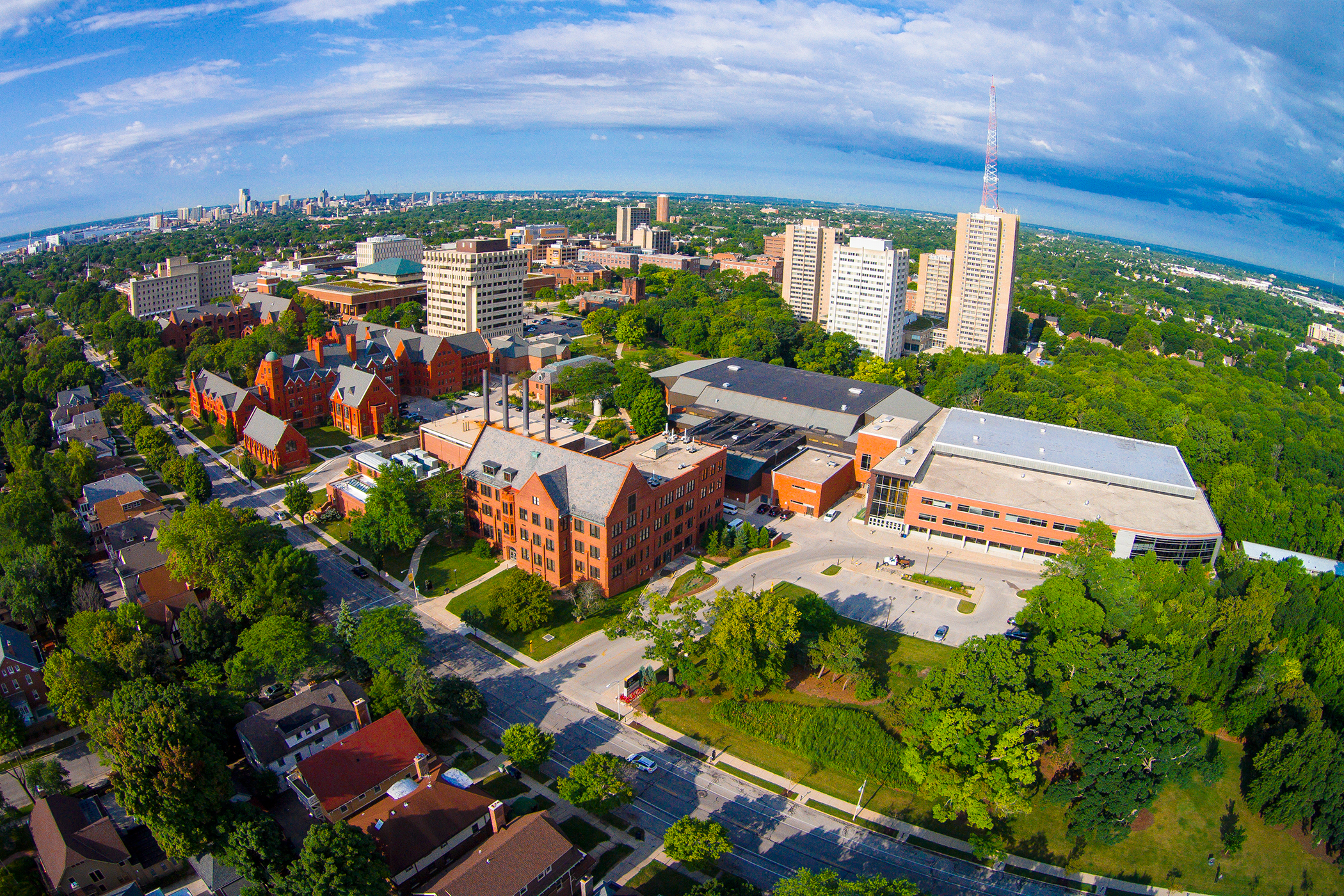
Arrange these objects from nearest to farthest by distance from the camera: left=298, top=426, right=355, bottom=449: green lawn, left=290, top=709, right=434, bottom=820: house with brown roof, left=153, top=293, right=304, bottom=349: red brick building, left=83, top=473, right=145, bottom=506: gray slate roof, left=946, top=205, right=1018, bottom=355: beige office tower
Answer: left=290, top=709, right=434, bottom=820: house with brown roof < left=83, top=473, right=145, bottom=506: gray slate roof < left=298, top=426, right=355, bottom=449: green lawn < left=153, top=293, right=304, bottom=349: red brick building < left=946, top=205, right=1018, bottom=355: beige office tower

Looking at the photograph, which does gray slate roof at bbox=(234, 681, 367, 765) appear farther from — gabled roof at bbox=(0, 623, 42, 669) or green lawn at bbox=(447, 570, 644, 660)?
gabled roof at bbox=(0, 623, 42, 669)

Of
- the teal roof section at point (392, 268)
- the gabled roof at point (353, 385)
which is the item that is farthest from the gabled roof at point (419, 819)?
the teal roof section at point (392, 268)

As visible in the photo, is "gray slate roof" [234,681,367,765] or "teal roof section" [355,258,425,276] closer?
"gray slate roof" [234,681,367,765]

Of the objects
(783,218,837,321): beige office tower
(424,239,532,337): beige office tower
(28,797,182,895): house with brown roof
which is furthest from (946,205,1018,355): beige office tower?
(28,797,182,895): house with brown roof

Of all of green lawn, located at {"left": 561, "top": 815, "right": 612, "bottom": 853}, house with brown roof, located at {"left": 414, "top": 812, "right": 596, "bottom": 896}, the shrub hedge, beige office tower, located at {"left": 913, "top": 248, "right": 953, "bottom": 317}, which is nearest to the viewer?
house with brown roof, located at {"left": 414, "top": 812, "right": 596, "bottom": 896}

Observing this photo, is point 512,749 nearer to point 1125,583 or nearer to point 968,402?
point 1125,583

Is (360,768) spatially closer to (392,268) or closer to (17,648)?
(17,648)

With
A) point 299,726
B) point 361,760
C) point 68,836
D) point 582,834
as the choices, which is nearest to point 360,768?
point 361,760

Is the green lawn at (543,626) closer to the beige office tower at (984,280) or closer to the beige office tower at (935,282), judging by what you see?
the beige office tower at (984,280)
